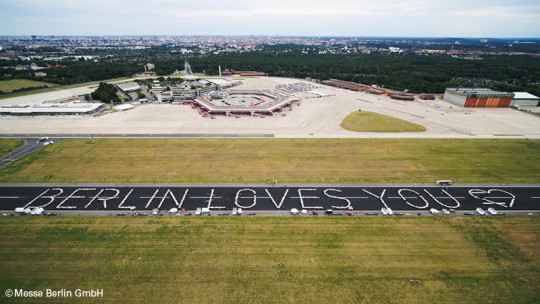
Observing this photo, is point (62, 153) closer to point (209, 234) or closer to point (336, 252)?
point (209, 234)

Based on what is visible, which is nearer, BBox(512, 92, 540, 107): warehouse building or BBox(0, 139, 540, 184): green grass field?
BBox(0, 139, 540, 184): green grass field

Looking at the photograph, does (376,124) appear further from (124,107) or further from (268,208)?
(124,107)

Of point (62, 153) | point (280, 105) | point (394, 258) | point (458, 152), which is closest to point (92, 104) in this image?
point (62, 153)

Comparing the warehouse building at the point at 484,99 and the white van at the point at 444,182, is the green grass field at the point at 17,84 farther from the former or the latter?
the warehouse building at the point at 484,99

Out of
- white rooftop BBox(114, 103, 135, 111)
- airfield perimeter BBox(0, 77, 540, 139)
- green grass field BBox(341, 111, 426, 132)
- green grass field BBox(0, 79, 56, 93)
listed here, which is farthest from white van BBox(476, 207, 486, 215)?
green grass field BBox(0, 79, 56, 93)

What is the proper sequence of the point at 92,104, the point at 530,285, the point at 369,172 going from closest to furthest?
1. the point at 530,285
2. the point at 369,172
3. the point at 92,104

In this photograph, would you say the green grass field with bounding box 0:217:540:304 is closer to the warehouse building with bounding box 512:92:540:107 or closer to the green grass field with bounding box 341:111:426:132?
the green grass field with bounding box 341:111:426:132

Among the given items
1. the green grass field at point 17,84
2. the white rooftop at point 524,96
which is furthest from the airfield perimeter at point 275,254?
the green grass field at point 17,84
